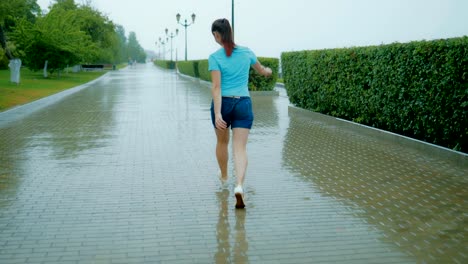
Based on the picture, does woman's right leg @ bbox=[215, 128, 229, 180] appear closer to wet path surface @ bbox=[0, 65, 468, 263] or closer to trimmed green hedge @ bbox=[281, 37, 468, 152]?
wet path surface @ bbox=[0, 65, 468, 263]

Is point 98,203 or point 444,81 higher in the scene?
point 444,81

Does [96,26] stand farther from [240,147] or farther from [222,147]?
[240,147]

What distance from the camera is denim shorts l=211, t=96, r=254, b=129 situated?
539 cm

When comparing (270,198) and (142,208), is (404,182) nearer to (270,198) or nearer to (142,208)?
(270,198)

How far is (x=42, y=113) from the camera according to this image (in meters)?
15.0

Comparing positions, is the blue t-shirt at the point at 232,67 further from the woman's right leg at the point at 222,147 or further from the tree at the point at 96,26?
the tree at the point at 96,26

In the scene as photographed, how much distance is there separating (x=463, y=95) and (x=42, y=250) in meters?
6.03

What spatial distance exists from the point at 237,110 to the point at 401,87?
4961 mm

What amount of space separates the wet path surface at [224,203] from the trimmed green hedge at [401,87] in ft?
2.02

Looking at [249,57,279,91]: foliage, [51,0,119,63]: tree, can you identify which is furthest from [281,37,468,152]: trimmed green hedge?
[51,0,119,63]: tree

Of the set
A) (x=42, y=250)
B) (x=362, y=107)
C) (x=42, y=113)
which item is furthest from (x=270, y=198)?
(x=42, y=113)

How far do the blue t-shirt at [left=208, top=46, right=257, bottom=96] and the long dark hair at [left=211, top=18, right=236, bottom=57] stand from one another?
0.26 feet

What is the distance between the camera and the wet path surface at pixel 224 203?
413 centimetres

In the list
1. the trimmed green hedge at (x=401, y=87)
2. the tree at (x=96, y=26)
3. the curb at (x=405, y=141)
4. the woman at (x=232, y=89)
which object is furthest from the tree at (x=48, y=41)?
the woman at (x=232, y=89)
